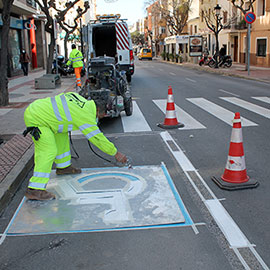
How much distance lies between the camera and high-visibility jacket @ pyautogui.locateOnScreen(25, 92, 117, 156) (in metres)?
4.39

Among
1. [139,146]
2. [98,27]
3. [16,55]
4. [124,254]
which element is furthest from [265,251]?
[16,55]

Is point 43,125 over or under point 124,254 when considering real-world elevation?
over

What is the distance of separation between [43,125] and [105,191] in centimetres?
114

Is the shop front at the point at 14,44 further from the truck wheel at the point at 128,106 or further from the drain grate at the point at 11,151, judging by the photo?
the drain grate at the point at 11,151

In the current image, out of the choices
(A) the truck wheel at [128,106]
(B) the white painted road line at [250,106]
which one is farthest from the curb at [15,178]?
(B) the white painted road line at [250,106]

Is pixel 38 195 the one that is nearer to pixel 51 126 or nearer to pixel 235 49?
pixel 51 126

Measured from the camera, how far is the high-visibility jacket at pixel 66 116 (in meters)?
4.39

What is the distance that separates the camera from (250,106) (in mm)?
11102

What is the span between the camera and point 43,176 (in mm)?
4477

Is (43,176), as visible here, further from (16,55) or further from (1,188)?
(16,55)

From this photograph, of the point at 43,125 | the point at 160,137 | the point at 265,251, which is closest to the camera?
the point at 265,251

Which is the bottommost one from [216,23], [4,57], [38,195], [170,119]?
[38,195]

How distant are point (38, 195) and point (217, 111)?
695cm

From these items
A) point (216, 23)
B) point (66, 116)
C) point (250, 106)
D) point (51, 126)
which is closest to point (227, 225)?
point (66, 116)
